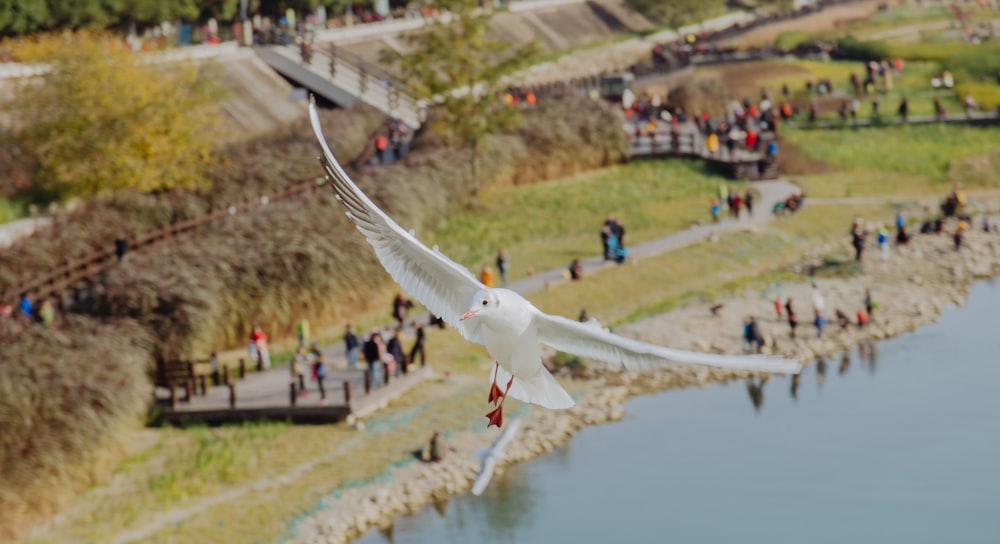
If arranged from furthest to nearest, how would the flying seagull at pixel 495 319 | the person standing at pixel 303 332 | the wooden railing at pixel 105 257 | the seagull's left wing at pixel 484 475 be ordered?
the wooden railing at pixel 105 257
the person standing at pixel 303 332
the seagull's left wing at pixel 484 475
the flying seagull at pixel 495 319

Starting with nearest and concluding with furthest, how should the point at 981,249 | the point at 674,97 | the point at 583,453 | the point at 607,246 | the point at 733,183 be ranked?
the point at 583,453 → the point at 607,246 → the point at 981,249 → the point at 733,183 → the point at 674,97

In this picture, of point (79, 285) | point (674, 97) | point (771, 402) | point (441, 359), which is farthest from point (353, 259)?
point (674, 97)

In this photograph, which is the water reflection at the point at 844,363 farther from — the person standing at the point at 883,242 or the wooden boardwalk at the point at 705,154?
the wooden boardwalk at the point at 705,154

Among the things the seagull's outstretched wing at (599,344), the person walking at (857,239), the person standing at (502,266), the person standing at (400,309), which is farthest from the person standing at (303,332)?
the seagull's outstretched wing at (599,344)

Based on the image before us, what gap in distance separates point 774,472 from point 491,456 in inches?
272

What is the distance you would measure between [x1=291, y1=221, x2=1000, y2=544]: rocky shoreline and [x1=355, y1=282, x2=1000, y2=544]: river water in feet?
1.85

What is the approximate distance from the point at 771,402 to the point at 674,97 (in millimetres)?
43113

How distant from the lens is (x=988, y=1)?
139 metres

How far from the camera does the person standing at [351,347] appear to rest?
40062 mm

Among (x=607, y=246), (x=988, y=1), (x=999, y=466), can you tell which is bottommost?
(x=999, y=466)

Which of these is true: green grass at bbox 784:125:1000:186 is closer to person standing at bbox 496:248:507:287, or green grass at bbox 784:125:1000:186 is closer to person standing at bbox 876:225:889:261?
person standing at bbox 876:225:889:261

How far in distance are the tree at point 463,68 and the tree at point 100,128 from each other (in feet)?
33.5

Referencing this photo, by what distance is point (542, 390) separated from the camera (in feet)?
57.7

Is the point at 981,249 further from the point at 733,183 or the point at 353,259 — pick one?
the point at 353,259
